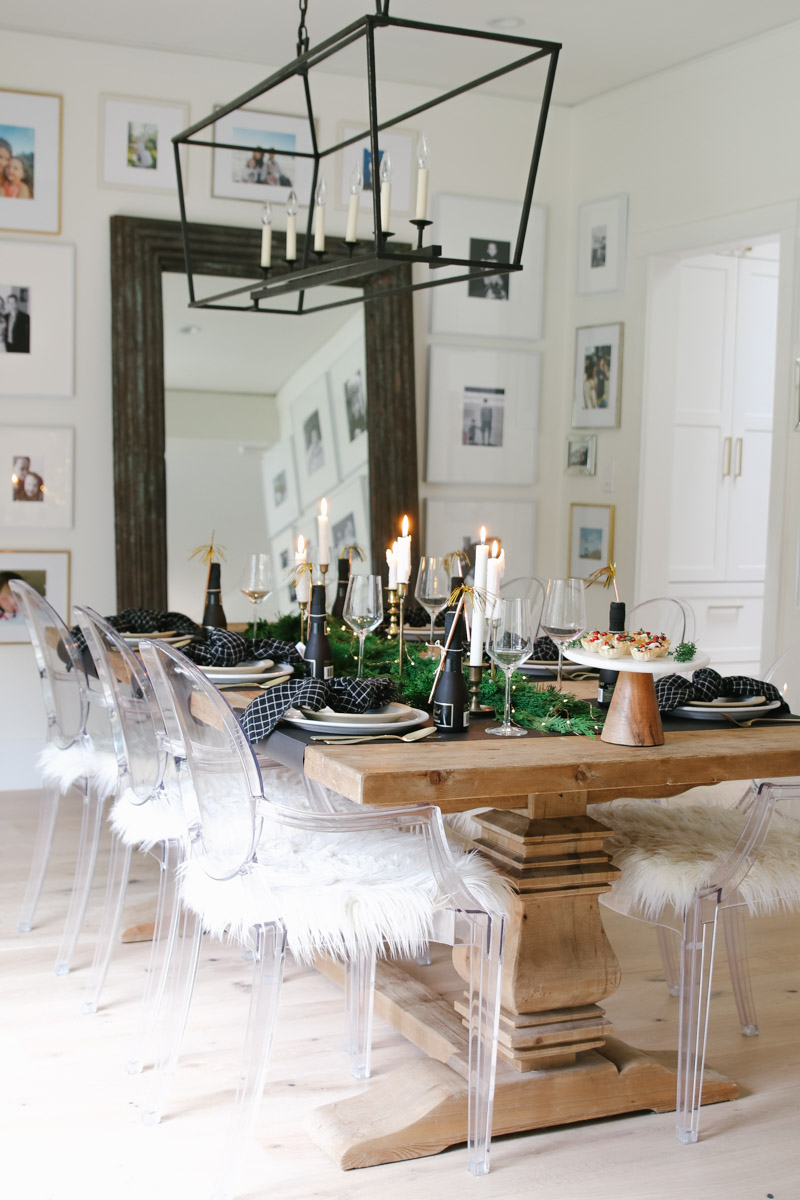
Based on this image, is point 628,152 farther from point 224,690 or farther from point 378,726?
point 378,726

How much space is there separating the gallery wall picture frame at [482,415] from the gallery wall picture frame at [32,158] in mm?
1677

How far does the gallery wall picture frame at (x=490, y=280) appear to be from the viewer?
17.7 ft

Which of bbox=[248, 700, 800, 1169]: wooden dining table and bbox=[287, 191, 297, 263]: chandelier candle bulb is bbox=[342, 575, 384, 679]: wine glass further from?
bbox=[287, 191, 297, 263]: chandelier candle bulb

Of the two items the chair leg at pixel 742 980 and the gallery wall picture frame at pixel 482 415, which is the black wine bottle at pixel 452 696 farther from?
the gallery wall picture frame at pixel 482 415

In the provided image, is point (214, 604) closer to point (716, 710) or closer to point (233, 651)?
point (233, 651)

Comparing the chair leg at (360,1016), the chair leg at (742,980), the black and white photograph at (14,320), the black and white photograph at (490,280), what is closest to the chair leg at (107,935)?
the chair leg at (360,1016)

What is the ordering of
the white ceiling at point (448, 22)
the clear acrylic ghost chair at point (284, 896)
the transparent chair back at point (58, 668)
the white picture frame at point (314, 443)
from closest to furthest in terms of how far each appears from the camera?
the clear acrylic ghost chair at point (284, 896) < the transparent chair back at point (58, 668) < the white ceiling at point (448, 22) < the white picture frame at point (314, 443)

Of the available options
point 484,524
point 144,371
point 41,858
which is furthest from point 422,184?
point 484,524

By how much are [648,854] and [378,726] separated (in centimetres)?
59

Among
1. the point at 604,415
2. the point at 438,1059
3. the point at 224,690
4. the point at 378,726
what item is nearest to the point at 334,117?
the point at 604,415

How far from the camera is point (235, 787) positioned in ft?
7.15

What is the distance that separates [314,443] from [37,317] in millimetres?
1184

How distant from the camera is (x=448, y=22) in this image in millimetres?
4566

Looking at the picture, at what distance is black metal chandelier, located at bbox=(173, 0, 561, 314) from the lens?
2.70 metres
